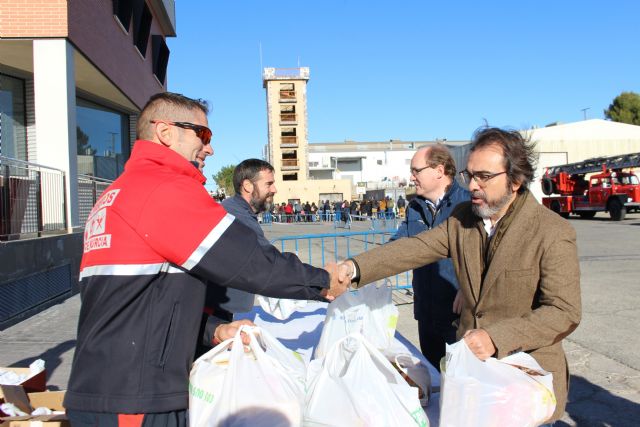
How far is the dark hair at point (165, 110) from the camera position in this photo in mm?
2119

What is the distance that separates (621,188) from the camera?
2569 cm

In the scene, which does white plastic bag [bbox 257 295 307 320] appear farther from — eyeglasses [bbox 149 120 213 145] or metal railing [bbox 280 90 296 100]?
metal railing [bbox 280 90 296 100]

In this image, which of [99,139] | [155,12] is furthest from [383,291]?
[155,12]

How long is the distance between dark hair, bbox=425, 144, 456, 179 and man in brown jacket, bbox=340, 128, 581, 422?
3.33 feet

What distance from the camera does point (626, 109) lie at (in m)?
67.8

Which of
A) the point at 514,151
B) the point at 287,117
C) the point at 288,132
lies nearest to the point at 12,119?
the point at 514,151

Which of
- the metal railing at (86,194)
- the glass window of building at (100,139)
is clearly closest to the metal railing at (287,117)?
the glass window of building at (100,139)

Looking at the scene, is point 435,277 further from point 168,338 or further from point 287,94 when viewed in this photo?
point 287,94

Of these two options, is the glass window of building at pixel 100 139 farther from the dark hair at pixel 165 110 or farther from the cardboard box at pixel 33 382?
the dark hair at pixel 165 110

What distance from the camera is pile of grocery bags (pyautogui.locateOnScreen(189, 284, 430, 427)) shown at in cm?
193

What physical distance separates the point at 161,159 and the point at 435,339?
227 cm

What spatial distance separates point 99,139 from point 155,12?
5.61 meters

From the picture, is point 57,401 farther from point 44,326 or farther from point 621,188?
point 621,188

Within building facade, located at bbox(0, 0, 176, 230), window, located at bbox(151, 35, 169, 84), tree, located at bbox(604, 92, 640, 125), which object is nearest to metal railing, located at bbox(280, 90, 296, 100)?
tree, located at bbox(604, 92, 640, 125)
